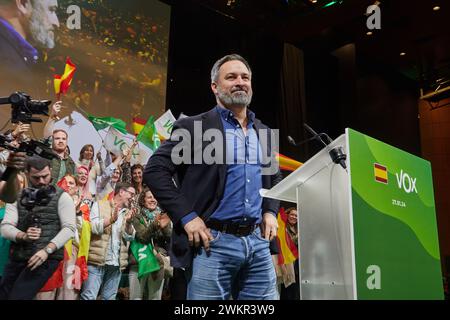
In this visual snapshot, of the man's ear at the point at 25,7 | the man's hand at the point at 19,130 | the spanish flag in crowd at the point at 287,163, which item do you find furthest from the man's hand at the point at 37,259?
the spanish flag in crowd at the point at 287,163

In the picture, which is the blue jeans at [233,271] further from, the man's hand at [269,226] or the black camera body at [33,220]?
the black camera body at [33,220]

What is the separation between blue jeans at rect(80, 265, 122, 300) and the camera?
4062 millimetres

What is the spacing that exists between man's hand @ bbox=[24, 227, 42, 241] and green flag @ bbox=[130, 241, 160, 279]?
1.09 meters

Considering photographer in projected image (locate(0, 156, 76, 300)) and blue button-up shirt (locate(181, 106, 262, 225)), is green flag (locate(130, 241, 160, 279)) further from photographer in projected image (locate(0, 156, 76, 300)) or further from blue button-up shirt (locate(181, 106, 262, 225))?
blue button-up shirt (locate(181, 106, 262, 225))

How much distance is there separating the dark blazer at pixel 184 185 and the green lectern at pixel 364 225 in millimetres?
222

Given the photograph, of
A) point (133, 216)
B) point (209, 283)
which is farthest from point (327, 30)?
point (209, 283)

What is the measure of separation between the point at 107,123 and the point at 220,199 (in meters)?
3.26

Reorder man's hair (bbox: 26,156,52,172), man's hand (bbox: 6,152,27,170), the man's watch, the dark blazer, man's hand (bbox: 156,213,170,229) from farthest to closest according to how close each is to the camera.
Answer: man's hand (bbox: 156,213,170,229) → man's hair (bbox: 26,156,52,172) → the man's watch → man's hand (bbox: 6,152,27,170) → the dark blazer

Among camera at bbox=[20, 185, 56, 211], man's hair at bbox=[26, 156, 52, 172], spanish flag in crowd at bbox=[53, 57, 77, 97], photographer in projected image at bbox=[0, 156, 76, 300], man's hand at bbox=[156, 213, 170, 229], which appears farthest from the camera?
man's hand at bbox=[156, 213, 170, 229]

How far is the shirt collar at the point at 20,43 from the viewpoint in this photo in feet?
13.1

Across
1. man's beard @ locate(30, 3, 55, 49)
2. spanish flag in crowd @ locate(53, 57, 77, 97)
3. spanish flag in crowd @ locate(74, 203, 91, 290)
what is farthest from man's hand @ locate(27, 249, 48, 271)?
man's beard @ locate(30, 3, 55, 49)

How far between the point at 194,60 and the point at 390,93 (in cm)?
450

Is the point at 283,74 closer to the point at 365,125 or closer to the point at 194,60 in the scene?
the point at 194,60

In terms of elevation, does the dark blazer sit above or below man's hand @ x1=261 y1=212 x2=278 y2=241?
above
